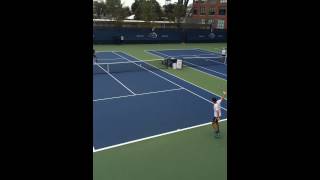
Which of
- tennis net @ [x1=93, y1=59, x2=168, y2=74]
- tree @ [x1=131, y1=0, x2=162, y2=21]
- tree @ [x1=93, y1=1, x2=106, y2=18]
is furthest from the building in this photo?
tennis net @ [x1=93, y1=59, x2=168, y2=74]

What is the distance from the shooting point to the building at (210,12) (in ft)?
204

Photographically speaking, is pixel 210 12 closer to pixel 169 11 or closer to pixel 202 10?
pixel 202 10

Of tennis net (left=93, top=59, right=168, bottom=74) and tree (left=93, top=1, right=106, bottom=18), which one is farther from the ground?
tree (left=93, top=1, right=106, bottom=18)

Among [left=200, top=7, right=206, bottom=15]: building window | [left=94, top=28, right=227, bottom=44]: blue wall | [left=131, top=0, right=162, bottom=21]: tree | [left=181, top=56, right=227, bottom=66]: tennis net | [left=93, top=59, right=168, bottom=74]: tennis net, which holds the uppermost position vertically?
[left=200, top=7, right=206, bottom=15]: building window

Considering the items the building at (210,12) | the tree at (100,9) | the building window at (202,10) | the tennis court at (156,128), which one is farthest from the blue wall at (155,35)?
the building window at (202,10)

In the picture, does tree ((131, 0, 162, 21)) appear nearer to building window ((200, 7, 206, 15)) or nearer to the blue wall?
the blue wall

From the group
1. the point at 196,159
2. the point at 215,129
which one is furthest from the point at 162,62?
the point at 196,159

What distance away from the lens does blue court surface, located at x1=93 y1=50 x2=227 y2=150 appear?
988cm

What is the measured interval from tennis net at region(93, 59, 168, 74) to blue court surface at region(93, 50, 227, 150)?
979mm

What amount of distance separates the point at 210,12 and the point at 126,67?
4855cm

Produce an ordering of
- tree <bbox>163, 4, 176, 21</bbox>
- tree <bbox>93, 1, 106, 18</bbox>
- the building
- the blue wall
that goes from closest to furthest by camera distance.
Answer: the blue wall
tree <bbox>93, 1, 106, 18</bbox>
tree <bbox>163, 4, 176, 21</bbox>
the building

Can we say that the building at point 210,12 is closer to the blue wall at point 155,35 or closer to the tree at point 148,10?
the tree at point 148,10

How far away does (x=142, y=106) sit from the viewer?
1258 cm
